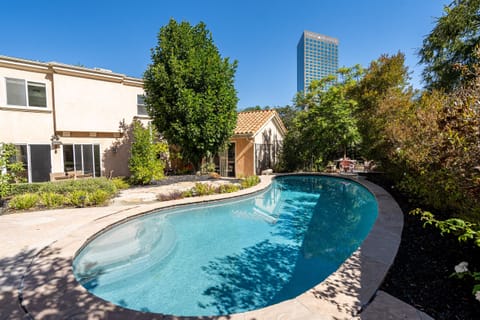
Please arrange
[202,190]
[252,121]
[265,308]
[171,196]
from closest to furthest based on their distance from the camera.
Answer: [265,308]
[171,196]
[202,190]
[252,121]

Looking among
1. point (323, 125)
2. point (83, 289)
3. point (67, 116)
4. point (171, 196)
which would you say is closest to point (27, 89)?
point (67, 116)

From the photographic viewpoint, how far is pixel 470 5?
10430mm

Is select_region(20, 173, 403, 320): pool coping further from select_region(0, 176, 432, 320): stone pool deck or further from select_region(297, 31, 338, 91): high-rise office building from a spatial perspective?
select_region(297, 31, 338, 91): high-rise office building

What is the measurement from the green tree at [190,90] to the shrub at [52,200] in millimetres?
5979

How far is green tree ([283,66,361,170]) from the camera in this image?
15.7 m

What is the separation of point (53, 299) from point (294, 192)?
36.9 feet

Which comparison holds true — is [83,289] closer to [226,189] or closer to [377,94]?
[226,189]

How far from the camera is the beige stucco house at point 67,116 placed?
12055 millimetres

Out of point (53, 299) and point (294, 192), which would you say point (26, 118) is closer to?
point (53, 299)

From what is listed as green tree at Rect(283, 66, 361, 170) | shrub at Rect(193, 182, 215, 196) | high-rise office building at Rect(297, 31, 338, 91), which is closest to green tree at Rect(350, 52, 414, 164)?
green tree at Rect(283, 66, 361, 170)

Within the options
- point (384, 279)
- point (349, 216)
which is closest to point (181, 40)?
point (349, 216)

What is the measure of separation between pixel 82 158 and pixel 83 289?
13.0 metres

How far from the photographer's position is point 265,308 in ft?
10.2

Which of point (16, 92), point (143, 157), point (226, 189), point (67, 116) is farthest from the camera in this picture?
point (67, 116)
